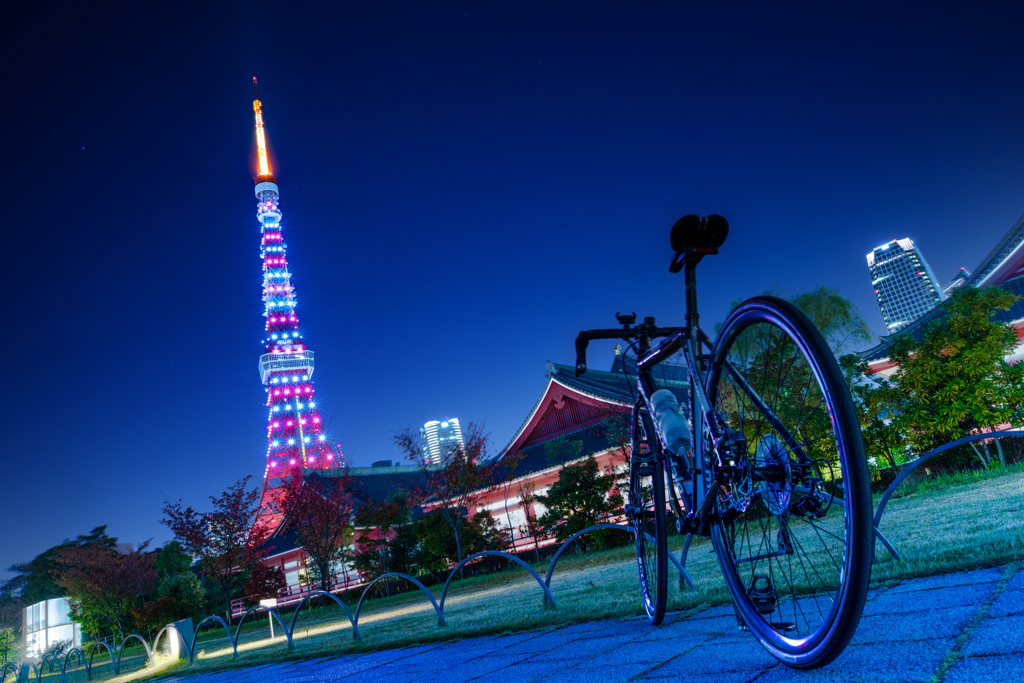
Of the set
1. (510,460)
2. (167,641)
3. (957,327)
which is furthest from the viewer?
(510,460)

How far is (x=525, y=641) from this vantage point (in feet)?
10.8

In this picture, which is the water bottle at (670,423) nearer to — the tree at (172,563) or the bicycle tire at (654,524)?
the bicycle tire at (654,524)

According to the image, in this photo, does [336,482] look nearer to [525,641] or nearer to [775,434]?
[525,641]

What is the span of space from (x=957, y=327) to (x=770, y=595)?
11.5 metres

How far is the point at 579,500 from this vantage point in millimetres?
15414

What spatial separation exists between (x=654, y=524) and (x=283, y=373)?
168 feet

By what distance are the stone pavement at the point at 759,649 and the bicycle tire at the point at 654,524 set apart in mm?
140

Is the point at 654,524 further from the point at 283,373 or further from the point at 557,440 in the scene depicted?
the point at 283,373

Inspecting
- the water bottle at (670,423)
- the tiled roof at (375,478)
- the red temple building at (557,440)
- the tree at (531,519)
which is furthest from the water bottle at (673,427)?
the tiled roof at (375,478)

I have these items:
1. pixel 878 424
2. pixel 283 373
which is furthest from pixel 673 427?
pixel 283 373

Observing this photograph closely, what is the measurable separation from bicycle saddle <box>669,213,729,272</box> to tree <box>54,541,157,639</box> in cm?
2590

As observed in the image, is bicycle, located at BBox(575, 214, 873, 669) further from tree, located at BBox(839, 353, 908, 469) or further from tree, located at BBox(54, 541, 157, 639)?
tree, located at BBox(54, 541, 157, 639)

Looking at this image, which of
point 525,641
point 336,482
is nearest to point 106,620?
point 336,482

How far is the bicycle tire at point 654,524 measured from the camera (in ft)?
8.54
